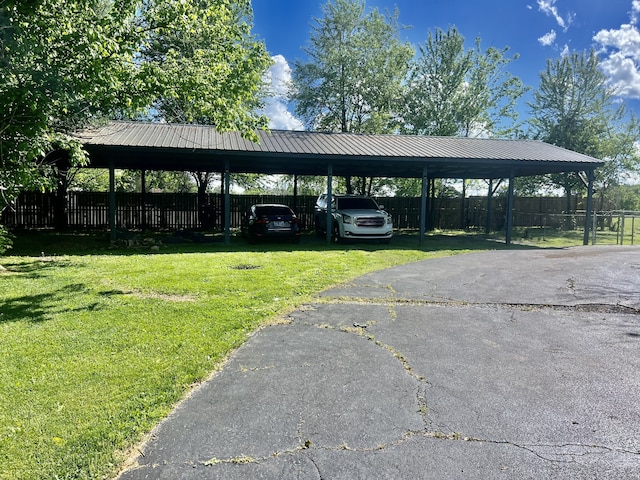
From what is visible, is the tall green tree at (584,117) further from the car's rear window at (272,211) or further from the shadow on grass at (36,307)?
the shadow on grass at (36,307)

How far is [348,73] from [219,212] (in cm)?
1298

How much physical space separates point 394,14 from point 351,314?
93.3 ft

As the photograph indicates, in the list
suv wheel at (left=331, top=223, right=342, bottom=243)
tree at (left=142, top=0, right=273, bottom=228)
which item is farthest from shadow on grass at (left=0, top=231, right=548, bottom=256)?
tree at (left=142, top=0, right=273, bottom=228)

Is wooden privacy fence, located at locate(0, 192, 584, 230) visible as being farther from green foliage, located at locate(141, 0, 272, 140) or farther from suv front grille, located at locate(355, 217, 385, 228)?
green foliage, located at locate(141, 0, 272, 140)

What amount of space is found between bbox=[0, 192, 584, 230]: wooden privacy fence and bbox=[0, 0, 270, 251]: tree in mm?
10734

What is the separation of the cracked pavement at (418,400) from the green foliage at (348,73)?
22534mm

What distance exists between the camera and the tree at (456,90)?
28625 mm

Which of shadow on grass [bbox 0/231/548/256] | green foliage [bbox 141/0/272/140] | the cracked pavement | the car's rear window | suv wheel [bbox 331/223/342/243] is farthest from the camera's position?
suv wheel [bbox 331/223/342/243]

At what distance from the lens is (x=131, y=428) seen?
2.65 metres

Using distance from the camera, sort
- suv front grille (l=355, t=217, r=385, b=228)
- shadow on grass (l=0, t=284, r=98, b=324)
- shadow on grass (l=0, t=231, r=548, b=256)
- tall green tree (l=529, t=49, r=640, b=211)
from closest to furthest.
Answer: shadow on grass (l=0, t=284, r=98, b=324) < shadow on grass (l=0, t=231, r=548, b=256) < suv front grille (l=355, t=217, r=385, b=228) < tall green tree (l=529, t=49, r=640, b=211)

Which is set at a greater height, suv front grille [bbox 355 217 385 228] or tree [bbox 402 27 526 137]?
tree [bbox 402 27 526 137]

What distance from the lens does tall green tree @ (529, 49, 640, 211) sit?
1024 inches

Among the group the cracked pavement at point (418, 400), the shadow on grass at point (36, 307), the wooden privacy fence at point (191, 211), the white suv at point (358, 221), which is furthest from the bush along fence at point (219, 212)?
the cracked pavement at point (418, 400)

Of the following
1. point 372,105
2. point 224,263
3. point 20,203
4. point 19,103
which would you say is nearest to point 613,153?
point 372,105
